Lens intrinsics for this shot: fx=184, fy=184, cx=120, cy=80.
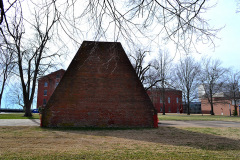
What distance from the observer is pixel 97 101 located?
1341cm

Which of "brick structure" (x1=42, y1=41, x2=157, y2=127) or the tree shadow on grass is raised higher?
"brick structure" (x1=42, y1=41, x2=157, y2=127)

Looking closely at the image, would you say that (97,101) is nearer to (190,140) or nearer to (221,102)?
(190,140)

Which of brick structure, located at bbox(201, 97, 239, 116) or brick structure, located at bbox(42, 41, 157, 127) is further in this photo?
brick structure, located at bbox(201, 97, 239, 116)

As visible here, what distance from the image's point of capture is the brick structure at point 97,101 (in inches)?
515

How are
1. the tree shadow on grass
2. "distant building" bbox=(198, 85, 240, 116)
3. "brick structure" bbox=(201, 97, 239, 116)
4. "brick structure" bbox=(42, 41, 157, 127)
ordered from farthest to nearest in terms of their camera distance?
"brick structure" bbox=(201, 97, 239, 116) → "distant building" bbox=(198, 85, 240, 116) → "brick structure" bbox=(42, 41, 157, 127) → the tree shadow on grass

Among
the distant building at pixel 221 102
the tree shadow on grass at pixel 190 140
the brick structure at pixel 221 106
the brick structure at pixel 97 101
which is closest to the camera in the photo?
the tree shadow on grass at pixel 190 140

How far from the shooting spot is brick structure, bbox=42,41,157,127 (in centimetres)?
1308

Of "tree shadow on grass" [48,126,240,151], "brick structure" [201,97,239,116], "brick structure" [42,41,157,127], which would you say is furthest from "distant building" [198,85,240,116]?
"tree shadow on grass" [48,126,240,151]

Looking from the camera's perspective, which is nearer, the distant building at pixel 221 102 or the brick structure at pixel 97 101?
the brick structure at pixel 97 101

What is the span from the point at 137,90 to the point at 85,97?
12.8 ft

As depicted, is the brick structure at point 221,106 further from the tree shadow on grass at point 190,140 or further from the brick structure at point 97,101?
the tree shadow on grass at point 190,140

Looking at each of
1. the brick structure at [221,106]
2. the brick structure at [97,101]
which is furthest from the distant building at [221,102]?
the brick structure at [97,101]

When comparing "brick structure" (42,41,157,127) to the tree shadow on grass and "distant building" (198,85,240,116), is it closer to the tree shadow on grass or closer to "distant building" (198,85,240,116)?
the tree shadow on grass

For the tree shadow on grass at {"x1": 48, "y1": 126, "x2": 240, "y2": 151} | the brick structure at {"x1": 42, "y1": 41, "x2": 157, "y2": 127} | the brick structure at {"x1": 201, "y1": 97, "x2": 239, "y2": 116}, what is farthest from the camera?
the brick structure at {"x1": 201, "y1": 97, "x2": 239, "y2": 116}
